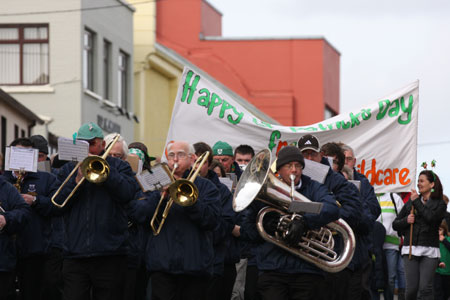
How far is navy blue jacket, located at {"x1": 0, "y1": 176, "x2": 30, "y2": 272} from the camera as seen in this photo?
12.1m

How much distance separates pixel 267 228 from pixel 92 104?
29.6m

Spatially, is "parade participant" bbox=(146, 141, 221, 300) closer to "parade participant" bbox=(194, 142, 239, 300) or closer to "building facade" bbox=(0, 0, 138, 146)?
"parade participant" bbox=(194, 142, 239, 300)

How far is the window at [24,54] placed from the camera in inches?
1553

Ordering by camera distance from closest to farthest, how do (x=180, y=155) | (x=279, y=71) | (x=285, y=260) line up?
(x=285, y=260) < (x=180, y=155) < (x=279, y=71)

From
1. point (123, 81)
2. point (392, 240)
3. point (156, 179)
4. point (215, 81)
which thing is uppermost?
point (215, 81)

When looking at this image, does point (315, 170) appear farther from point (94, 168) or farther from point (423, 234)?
point (423, 234)

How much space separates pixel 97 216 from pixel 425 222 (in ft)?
21.0

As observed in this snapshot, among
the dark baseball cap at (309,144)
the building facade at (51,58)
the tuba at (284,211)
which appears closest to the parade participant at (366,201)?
the dark baseball cap at (309,144)

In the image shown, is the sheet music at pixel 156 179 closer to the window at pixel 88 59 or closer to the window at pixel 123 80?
the window at pixel 88 59

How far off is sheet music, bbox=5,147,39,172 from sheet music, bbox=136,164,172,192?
86.9 inches

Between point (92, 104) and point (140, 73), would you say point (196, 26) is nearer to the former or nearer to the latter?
point (140, 73)

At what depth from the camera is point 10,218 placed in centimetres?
1209

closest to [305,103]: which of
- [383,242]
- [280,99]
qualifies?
[280,99]

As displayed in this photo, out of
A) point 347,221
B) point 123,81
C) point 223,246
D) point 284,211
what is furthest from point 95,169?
point 123,81
